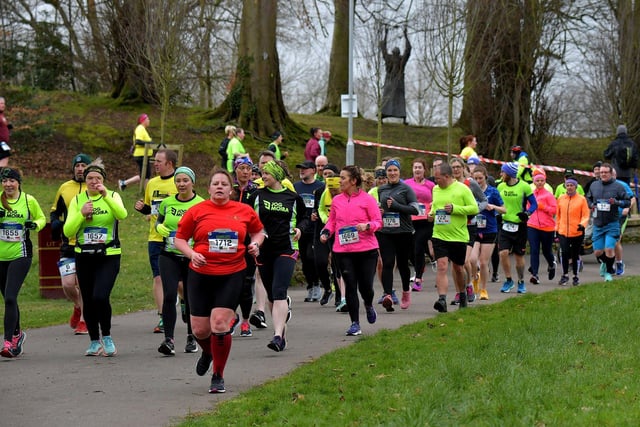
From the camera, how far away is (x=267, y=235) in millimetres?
11438

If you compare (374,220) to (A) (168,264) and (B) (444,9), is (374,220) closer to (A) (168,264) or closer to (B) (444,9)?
(A) (168,264)

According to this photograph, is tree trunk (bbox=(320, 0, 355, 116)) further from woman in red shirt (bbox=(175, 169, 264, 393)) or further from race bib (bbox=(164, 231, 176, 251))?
woman in red shirt (bbox=(175, 169, 264, 393))

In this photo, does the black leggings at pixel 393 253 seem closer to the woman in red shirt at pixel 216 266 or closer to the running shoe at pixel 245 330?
the running shoe at pixel 245 330

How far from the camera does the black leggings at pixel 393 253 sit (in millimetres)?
14328

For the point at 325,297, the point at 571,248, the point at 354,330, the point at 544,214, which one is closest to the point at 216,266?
the point at 354,330

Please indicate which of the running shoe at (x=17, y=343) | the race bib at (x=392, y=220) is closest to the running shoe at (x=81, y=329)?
the running shoe at (x=17, y=343)

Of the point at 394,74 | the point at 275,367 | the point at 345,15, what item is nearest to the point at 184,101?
the point at 345,15

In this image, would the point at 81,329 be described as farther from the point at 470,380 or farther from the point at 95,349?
the point at 470,380

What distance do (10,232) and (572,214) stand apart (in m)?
10.1

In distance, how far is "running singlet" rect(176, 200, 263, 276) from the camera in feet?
29.3

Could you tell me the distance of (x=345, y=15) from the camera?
38.8 m

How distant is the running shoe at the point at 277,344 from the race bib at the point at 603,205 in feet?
28.8

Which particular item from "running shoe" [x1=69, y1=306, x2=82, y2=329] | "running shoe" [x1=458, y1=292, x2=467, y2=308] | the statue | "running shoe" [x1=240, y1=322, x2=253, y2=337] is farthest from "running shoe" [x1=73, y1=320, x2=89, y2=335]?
the statue

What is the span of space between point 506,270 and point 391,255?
3.53 m
